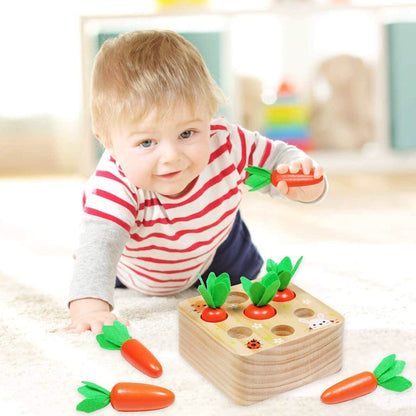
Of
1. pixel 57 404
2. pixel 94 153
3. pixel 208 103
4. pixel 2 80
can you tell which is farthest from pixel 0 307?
pixel 2 80

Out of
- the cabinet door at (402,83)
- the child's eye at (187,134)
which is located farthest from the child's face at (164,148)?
the cabinet door at (402,83)

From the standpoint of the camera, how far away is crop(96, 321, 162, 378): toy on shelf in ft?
2.73

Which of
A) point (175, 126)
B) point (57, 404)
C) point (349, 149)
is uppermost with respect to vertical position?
point (175, 126)

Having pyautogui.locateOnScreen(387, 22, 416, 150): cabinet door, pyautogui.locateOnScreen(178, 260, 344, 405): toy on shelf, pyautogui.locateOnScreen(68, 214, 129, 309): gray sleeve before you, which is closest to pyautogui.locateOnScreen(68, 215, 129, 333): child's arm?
pyautogui.locateOnScreen(68, 214, 129, 309): gray sleeve

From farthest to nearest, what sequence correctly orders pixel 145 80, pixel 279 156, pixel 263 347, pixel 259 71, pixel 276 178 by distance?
pixel 259 71 < pixel 279 156 < pixel 276 178 < pixel 145 80 < pixel 263 347

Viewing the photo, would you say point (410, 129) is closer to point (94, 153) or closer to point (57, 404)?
point (94, 153)

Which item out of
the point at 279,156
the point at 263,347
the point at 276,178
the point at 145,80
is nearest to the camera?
the point at 263,347

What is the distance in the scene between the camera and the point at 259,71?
7.18 feet

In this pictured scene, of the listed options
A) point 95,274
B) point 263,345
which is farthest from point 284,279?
point 95,274

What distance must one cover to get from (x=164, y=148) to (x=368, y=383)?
14.5 inches

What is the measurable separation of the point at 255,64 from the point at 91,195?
135 cm

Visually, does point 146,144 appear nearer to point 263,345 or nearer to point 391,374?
point 263,345

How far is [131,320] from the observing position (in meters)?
1.01

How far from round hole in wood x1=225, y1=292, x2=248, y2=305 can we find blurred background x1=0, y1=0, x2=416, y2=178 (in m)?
1.25
